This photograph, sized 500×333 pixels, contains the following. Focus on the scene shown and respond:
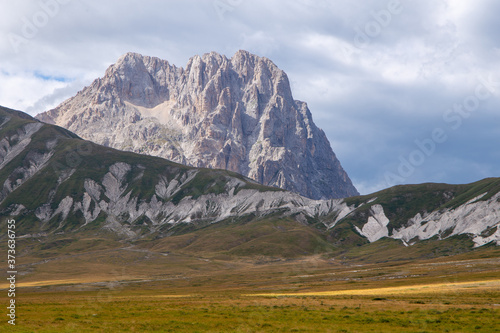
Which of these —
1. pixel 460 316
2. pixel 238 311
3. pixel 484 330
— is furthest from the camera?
pixel 238 311

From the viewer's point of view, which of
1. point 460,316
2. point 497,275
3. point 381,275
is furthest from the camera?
point 381,275

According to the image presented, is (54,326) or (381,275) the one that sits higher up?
(54,326)

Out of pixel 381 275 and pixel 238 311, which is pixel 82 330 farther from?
pixel 381 275

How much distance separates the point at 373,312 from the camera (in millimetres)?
56000

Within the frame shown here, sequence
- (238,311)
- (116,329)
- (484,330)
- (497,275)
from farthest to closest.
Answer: (497,275) → (238,311) → (116,329) → (484,330)

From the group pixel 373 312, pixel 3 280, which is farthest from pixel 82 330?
pixel 3 280

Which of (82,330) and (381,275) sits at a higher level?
(82,330)

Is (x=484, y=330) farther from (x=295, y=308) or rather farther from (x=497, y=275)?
(x=497, y=275)

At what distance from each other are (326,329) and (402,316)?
38.7 ft

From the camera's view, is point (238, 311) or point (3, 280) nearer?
point (238, 311)

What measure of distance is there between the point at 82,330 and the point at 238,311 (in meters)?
20.6

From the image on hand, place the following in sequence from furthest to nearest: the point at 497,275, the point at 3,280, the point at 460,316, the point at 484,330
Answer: the point at 3,280, the point at 497,275, the point at 460,316, the point at 484,330

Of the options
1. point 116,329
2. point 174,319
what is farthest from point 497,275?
point 116,329

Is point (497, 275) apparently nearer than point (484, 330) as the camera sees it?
No
